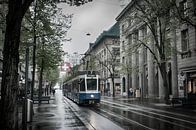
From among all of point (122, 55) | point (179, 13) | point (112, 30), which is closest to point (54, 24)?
point (179, 13)

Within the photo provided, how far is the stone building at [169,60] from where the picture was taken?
34406 mm

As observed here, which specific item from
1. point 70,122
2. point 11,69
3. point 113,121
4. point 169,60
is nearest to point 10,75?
point 11,69

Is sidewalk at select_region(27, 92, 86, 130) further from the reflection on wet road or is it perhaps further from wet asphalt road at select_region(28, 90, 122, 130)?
the reflection on wet road

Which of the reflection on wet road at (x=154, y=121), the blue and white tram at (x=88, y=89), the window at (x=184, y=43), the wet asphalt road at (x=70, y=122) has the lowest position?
the reflection on wet road at (x=154, y=121)

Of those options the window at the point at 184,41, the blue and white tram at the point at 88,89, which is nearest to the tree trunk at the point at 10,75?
the blue and white tram at the point at 88,89

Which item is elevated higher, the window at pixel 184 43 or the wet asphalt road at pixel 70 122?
the window at pixel 184 43

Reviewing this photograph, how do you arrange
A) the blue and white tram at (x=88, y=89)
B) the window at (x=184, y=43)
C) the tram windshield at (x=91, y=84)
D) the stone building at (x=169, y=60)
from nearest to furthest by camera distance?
the blue and white tram at (x=88, y=89), the tram windshield at (x=91, y=84), the stone building at (x=169, y=60), the window at (x=184, y=43)

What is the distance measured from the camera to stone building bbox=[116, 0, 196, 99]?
34.4 meters

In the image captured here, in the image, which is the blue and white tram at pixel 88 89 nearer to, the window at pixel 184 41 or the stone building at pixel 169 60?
the stone building at pixel 169 60

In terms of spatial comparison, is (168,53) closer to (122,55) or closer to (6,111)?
(6,111)

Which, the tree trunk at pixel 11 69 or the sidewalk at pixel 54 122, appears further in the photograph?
the sidewalk at pixel 54 122

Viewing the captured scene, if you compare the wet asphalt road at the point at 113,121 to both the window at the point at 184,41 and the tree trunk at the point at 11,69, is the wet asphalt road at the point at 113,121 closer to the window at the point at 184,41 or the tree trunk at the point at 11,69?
the tree trunk at the point at 11,69

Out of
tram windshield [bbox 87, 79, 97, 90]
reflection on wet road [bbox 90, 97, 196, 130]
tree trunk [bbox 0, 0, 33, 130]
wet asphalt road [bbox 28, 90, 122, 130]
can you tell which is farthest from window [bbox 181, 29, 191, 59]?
tree trunk [bbox 0, 0, 33, 130]

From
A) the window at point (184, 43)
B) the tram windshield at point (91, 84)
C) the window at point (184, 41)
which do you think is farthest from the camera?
the window at point (184, 41)
